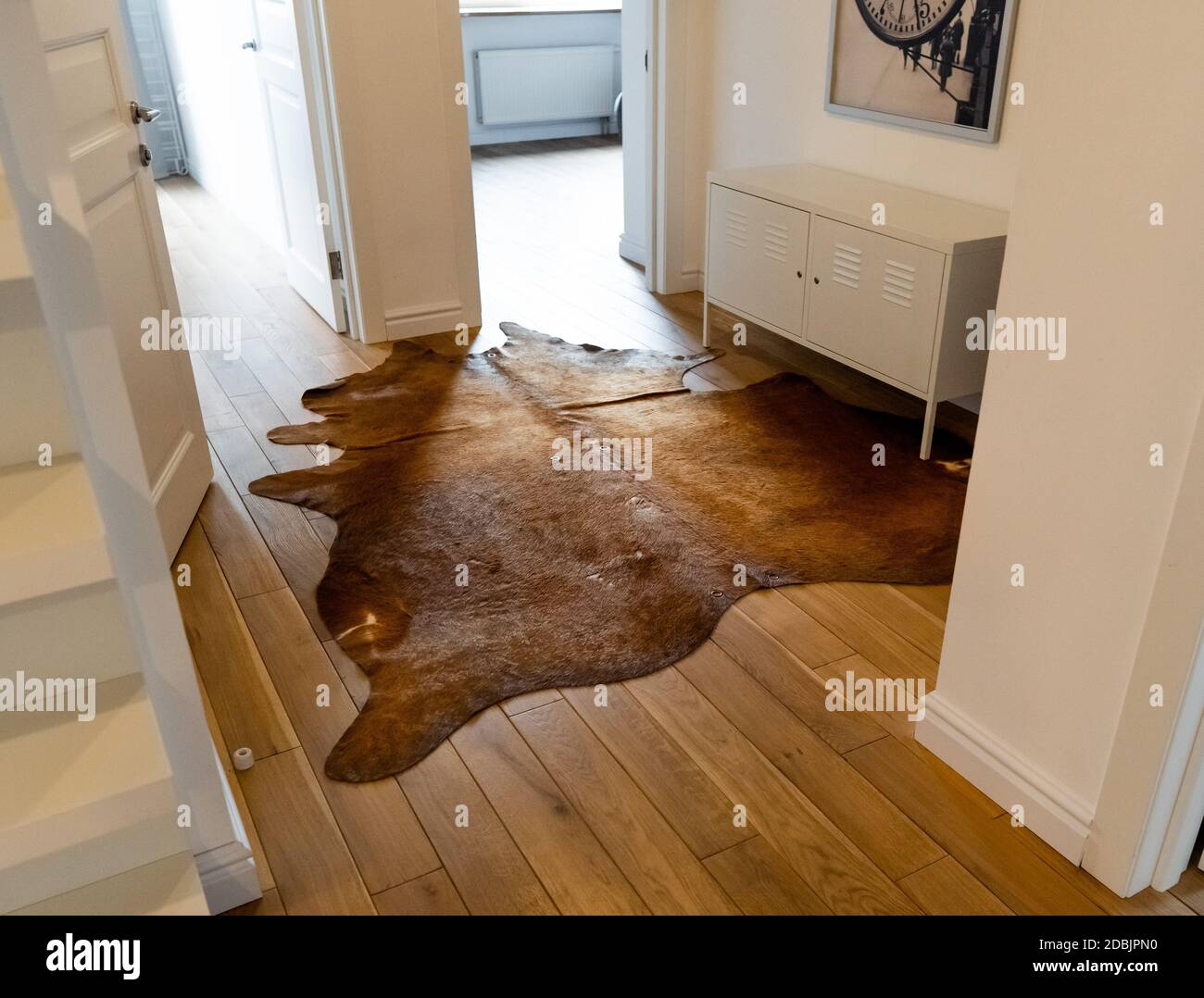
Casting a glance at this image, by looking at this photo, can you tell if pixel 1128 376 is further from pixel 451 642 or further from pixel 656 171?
pixel 656 171

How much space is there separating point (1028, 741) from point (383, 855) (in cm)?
110

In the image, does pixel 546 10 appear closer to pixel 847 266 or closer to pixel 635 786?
pixel 847 266

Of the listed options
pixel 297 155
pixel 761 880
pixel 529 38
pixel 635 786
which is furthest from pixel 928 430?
pixel 529 38

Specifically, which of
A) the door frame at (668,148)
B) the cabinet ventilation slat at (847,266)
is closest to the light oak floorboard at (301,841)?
the cabinet ventilation slat at (847,266)

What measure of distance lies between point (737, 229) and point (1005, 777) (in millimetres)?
2254

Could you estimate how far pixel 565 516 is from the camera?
280 centimetres

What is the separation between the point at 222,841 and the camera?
165 cm

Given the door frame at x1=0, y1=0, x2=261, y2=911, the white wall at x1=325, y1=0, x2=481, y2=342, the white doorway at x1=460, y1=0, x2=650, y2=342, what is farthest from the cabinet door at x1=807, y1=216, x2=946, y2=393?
the door frame at x1=0, y1=0, x2=261, y2=911

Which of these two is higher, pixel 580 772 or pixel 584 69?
pixel 584 69

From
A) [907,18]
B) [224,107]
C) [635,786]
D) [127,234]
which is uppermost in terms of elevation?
[907,18]

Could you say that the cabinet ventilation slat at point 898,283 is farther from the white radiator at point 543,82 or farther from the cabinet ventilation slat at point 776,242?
the white radiator at point 543,82

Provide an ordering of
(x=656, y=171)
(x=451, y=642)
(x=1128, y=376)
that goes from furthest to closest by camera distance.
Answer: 1. (x=656, y=171)
2. (x=451, y=642)
3. (x=1128, y=376)

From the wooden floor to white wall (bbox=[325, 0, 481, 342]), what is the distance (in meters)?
1.38
